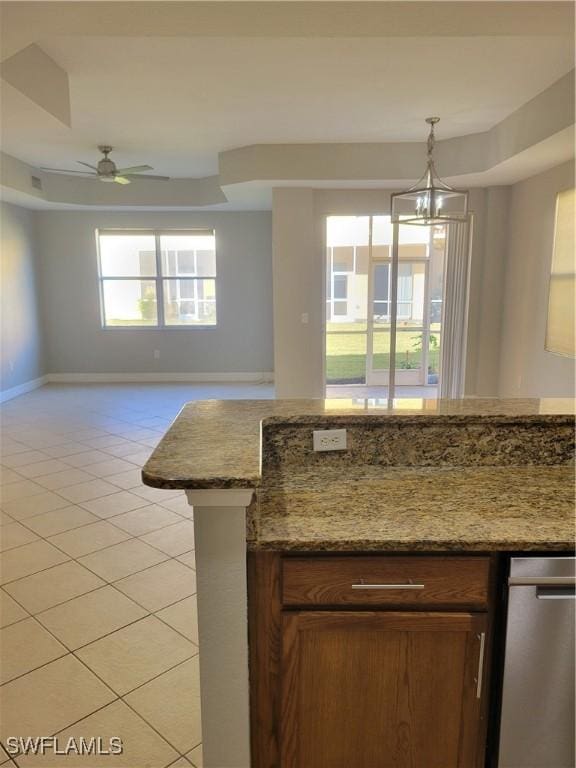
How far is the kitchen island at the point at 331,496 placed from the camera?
3.95 ft

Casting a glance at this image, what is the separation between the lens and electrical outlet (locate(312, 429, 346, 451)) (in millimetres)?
1665

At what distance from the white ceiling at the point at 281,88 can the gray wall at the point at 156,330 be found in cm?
241

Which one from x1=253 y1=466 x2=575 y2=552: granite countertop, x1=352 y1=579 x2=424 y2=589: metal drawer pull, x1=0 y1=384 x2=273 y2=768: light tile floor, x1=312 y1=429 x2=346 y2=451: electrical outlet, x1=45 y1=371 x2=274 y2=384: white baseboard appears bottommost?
x1=0 y1=384 x2=273 y2=768: light tile floor

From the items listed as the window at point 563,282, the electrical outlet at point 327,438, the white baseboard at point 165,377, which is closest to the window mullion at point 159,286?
the white baseboard at point 165,377

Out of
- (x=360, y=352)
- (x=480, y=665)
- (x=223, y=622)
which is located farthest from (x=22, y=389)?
(x=480, y=665)

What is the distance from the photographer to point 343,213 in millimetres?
5805

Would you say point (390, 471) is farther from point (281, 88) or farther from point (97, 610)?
point (281, 88)

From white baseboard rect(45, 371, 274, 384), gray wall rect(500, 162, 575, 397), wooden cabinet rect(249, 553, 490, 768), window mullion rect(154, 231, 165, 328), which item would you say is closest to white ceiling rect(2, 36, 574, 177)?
gray wall rect(500, 162, 575, 397)

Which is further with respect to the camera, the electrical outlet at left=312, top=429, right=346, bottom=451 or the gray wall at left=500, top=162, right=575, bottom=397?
the gray wall at left=500, top=162, right=575, bottom=397

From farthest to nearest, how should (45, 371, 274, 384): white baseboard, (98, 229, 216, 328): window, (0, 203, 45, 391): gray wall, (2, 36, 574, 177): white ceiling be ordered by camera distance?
(45, 371, 274, 384): white baseboard, (98, 229, 216, 328): window, (0, 203, 45, 391): gray wall, (2, 36, 574, 177): white ceiling

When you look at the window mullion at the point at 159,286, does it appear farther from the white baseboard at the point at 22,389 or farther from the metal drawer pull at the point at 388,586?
the metal drawer pull at the point at 388,586

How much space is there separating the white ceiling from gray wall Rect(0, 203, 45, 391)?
5.84 ft

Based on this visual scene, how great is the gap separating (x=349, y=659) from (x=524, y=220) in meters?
5.16

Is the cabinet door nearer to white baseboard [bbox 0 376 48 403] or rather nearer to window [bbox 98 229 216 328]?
white baseboard [bbox 0 376 48 403]
